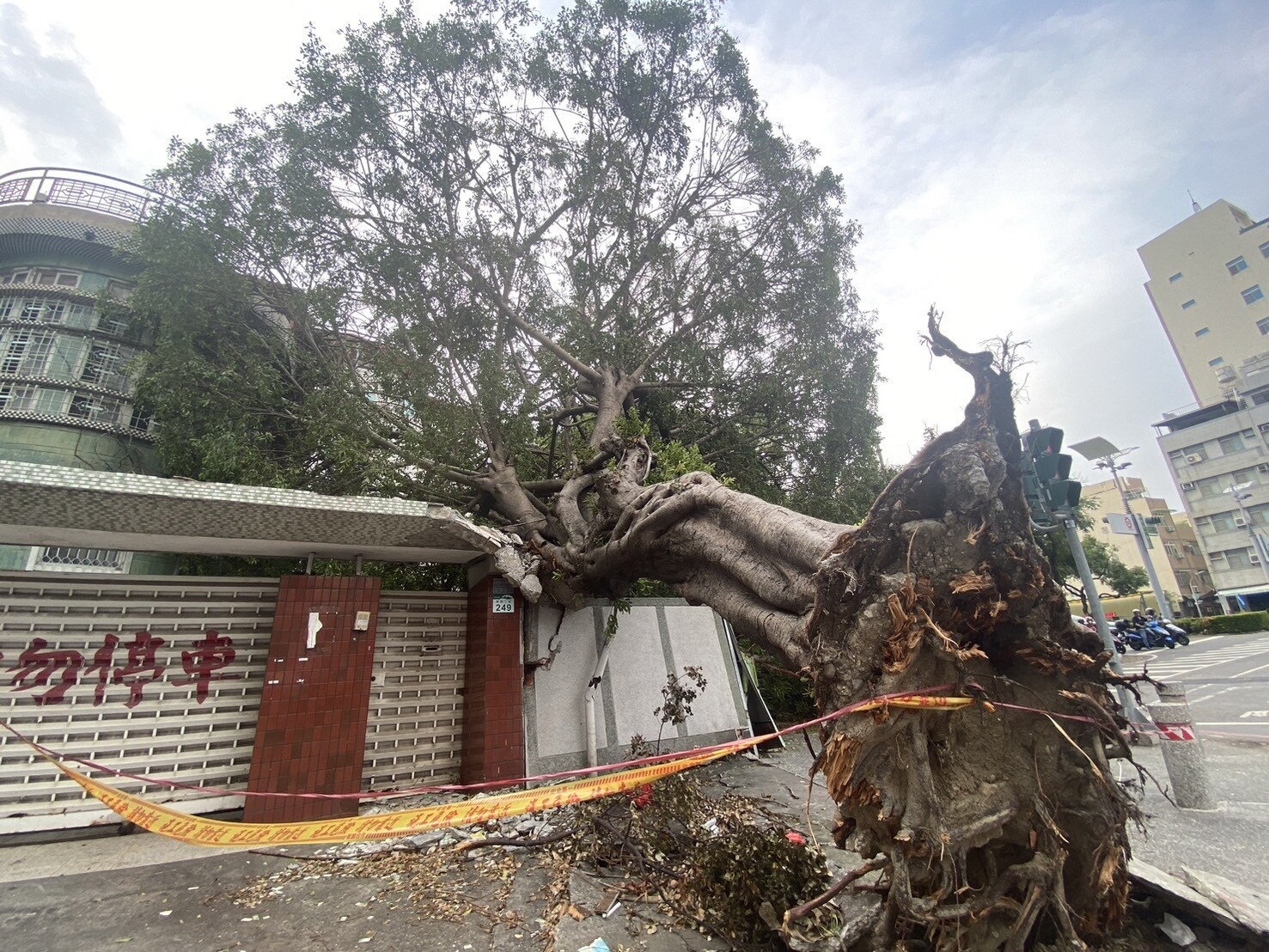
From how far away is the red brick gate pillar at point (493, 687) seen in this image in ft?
20.4

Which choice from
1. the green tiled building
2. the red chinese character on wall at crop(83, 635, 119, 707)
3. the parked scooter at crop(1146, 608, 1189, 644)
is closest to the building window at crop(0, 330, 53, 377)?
the green tiled building

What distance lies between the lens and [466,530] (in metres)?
5.77

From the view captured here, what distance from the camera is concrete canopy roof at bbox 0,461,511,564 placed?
14.1ft

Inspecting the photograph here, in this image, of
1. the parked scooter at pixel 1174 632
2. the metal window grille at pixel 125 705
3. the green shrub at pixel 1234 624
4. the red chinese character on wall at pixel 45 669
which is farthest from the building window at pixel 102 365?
the green shrub at pixel 1234 624

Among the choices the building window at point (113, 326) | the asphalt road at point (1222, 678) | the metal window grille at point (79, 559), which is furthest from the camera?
the building window at point (113, 326)

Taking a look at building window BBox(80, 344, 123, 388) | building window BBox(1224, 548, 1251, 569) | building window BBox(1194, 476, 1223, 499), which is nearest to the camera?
building window BBox(80, 344, 123, 388)

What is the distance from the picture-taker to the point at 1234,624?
25016 millimetres

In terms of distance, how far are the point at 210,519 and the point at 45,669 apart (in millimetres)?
1996

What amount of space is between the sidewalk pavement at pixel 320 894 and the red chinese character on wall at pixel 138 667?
3.94 feet

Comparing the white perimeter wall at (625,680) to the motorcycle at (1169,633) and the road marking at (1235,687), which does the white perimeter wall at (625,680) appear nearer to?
the road marking at (1235,687)

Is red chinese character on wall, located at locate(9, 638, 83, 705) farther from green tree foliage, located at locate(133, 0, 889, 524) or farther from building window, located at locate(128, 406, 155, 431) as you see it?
building window, located at locate(128, 406, 155, 431)

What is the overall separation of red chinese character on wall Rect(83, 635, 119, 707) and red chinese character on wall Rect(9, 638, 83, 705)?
0.31 ft

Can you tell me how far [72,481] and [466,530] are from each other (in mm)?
2951

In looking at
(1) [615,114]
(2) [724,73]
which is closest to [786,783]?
(1) [615,114]
